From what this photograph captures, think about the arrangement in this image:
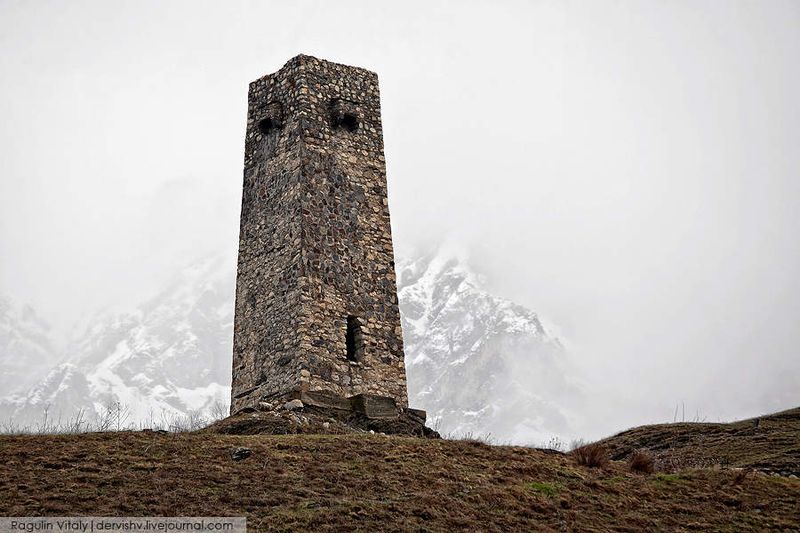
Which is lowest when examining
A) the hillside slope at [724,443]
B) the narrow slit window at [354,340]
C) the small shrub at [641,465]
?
the small shrub at [641,465]

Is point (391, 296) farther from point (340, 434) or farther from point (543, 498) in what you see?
point (543, 498)

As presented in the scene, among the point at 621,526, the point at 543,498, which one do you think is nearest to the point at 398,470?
the point at 543,498

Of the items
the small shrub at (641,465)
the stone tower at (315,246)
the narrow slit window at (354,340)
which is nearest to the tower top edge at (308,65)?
the stone tower at (315,246)

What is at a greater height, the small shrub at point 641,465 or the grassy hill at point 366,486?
the small shrub at point 641,465

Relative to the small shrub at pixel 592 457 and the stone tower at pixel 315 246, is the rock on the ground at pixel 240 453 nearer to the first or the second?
the stone tower at pixel 315 246

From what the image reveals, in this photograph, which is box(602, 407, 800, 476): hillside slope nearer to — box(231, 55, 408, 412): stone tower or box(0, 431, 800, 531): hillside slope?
box(0, 431, 800, 531): hillside slope

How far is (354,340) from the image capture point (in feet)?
86.8

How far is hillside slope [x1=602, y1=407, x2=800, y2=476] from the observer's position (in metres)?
23.7

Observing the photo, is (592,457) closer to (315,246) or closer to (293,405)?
(293,405)

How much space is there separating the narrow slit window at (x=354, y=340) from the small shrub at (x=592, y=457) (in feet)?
21.6

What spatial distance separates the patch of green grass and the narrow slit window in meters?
8.15

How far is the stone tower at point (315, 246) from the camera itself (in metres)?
25.8

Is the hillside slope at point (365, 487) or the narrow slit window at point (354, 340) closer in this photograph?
the hillside slope at point (365, 487)

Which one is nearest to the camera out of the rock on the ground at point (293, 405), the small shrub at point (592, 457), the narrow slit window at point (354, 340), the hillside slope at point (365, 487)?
the hillside slope at point (365, 487)
